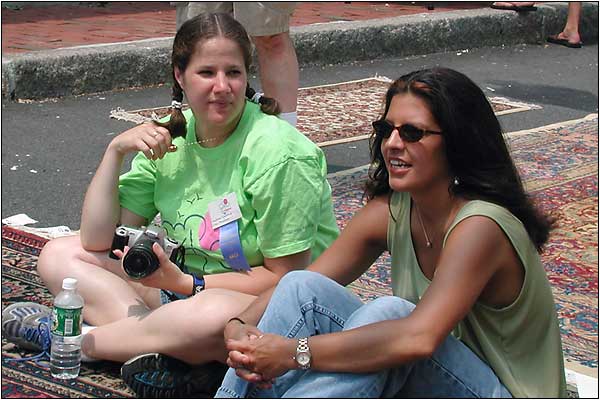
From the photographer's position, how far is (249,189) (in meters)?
3.29

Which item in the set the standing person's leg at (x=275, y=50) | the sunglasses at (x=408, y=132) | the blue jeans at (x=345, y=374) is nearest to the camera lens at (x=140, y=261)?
the blue jeans at (x=345, y=374)

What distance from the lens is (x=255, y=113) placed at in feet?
11.3

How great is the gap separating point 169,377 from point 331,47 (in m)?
5.89

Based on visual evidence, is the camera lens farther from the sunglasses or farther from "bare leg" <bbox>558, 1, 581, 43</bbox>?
"bare leg" <bbox>558, 1, 581, 43</bbox>

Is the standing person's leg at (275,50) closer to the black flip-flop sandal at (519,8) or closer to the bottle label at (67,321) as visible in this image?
the bottle label at (67,321)

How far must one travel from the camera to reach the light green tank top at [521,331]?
268 centimetres

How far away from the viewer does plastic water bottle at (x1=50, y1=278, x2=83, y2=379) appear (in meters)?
3.29

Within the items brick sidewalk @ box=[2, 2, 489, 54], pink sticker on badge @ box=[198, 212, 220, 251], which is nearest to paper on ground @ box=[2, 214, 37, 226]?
pink sticker on badge @ box=[198, 212, 220, 251]

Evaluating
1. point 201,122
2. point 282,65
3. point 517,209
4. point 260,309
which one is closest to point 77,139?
point 282,65

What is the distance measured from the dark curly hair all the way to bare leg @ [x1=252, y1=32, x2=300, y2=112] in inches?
104

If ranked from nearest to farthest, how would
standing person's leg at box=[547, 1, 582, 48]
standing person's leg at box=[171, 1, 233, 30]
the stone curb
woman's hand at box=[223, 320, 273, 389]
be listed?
1. woman's hand at box=[223, 320, 273, 389]
2. standing person's leg at box=[171, 1, 233, 30]
3. the stone curb
4. standing person's leg at box=[547, 1, 582, 48]

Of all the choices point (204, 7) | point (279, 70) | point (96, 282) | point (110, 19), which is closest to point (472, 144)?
point (96, 282)

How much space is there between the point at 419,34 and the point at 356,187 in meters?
4.27

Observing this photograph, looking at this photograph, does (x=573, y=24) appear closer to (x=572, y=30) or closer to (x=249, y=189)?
(x=572, y=30)
